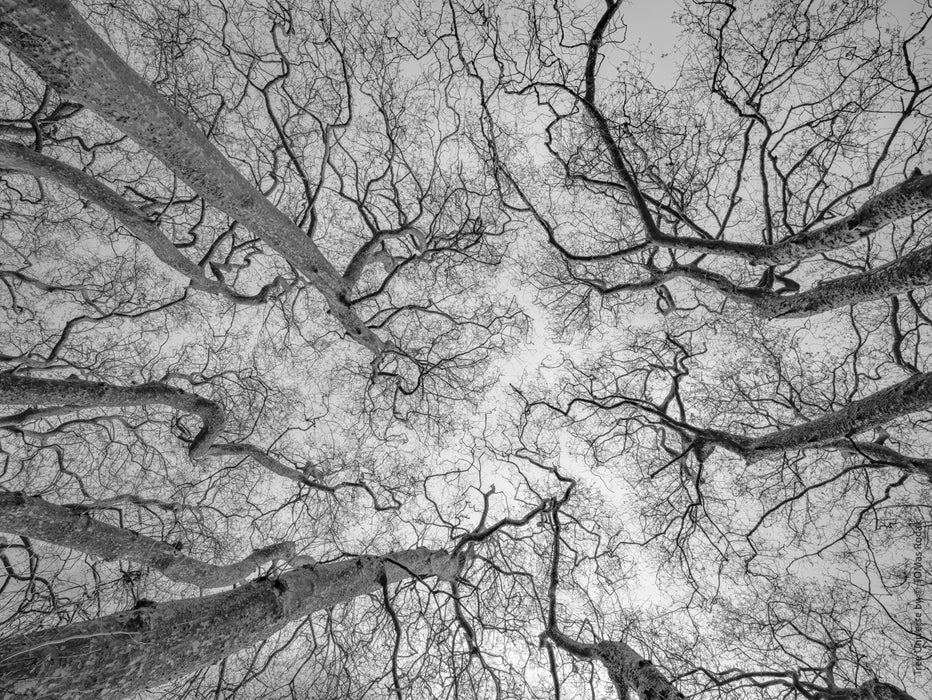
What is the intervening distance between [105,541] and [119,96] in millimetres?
4526

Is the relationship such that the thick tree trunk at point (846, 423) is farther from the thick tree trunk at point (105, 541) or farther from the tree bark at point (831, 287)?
the thick tree trunk at point (105, 541)

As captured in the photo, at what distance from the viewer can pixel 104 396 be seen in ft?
18.4

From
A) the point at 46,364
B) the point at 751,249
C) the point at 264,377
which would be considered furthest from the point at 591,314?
the point at 46,364

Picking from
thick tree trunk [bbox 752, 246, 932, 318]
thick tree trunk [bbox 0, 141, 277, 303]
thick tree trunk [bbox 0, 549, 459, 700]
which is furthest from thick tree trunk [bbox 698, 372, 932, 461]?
thick tree trunk [bbox 0, 141, 277, 303]

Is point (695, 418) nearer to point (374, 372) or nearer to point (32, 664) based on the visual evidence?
point (374, 372)

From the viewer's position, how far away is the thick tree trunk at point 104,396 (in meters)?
4.78

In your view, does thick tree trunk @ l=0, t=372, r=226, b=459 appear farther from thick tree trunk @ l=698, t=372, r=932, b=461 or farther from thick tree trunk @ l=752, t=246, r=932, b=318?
thick tree trunk @ l=752, t=246, r=932, b=318

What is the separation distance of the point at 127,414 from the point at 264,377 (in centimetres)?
259

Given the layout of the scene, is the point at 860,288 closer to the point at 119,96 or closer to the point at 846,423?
the point at 846,423

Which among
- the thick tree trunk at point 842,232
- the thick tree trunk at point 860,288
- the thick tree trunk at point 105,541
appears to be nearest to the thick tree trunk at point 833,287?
the thick tree trunk at point 860,288

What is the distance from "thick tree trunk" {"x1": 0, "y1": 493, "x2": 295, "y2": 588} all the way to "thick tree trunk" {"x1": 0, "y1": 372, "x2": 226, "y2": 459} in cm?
125

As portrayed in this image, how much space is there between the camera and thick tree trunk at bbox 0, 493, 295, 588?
4090 mm

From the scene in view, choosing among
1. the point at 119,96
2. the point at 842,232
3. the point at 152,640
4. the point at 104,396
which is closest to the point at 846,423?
the point at 842,232

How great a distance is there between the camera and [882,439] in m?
6.65
